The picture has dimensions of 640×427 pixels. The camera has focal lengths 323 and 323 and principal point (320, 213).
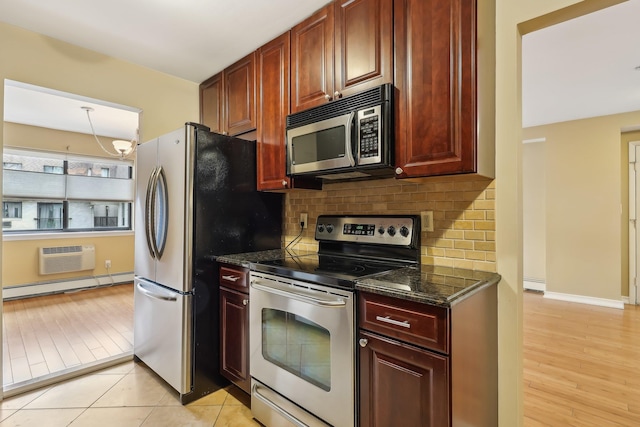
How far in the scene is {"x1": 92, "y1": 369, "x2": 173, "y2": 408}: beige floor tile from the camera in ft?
6.85

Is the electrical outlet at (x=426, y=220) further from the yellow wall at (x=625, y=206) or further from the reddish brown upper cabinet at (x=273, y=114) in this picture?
the yellow wall at (x=625, y=206)

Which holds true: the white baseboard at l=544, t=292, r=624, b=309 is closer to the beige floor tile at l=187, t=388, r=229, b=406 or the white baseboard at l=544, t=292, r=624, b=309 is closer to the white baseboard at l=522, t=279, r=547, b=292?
the white baseboard at l=522, t=279, r=547, b=292

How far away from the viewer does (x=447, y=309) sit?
115cm

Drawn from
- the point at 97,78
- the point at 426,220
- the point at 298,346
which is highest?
the point at 97,78

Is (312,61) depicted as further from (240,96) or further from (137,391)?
(137,391)

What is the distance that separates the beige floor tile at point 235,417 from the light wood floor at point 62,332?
134cm

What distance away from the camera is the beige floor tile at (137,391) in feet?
6.85

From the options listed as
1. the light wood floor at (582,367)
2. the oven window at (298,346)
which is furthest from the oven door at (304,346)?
the light wood floor at (582,367)

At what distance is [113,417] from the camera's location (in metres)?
1.93

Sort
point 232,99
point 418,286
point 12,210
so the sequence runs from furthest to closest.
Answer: point 12,210
point 232,99
point 418,286

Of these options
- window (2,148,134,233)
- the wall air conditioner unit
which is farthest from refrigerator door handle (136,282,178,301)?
window (2,148,134,233)

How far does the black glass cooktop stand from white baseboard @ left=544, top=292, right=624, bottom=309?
13.1ft

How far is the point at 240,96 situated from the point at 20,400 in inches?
102

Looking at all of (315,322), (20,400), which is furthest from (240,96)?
(20,400)
